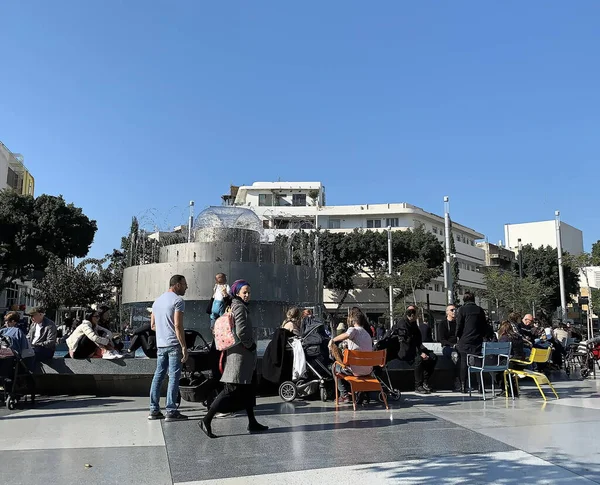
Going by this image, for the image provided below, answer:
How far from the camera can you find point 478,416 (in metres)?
7.59

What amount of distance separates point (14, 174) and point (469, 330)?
73525 millimetres

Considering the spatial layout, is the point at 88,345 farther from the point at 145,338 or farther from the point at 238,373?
the point at 238,373

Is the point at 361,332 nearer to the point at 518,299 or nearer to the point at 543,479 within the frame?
the point at 543,479

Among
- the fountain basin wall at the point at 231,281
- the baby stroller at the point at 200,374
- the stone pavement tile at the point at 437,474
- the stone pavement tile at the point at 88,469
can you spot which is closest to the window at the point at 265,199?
the fountain basin wall at the point at 231,281

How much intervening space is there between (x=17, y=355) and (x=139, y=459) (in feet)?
13.4

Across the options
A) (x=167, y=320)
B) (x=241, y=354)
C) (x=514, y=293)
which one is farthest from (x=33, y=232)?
(x=241, y=354)

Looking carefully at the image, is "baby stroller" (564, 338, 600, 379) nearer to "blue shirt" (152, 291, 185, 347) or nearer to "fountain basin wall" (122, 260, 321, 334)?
"fountain basin wall" (122, 260, 321, 334)

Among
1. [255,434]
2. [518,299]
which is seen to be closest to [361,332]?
[255,434]

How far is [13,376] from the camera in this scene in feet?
27.8

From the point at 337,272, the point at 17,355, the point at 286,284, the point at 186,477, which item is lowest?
the point at 186,477

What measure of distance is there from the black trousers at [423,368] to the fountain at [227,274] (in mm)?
7737

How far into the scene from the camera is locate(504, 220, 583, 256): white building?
300 feet

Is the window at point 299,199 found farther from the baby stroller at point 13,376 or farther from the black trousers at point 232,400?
the black trousers at point 232,400

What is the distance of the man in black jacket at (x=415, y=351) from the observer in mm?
9750
